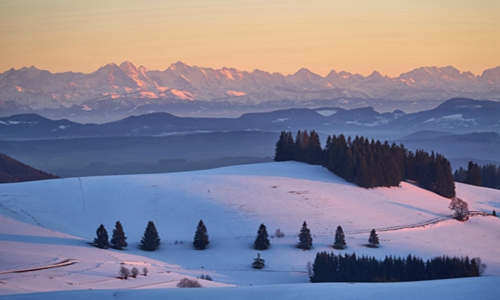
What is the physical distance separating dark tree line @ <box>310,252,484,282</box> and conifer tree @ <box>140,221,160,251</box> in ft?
65.0

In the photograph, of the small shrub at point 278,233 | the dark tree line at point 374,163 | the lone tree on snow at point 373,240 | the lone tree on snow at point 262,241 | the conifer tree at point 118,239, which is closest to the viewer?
the conifer tree at point 118,239

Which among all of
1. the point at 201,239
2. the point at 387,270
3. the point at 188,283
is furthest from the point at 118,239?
the point at 387,270

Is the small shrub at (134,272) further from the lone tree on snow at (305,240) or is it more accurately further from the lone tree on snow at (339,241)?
the lone tree on snow at (339,241)

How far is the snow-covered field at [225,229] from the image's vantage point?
155 ft

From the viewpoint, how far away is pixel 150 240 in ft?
243

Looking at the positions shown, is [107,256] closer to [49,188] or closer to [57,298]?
[57,298]

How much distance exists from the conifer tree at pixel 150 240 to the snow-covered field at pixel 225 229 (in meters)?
1.16

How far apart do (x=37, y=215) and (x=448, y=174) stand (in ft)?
222

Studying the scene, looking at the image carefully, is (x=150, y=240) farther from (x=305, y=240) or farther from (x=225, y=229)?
(x=305, y=240)

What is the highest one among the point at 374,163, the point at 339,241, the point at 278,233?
the point at 374,163

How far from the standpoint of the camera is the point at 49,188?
97062 mm

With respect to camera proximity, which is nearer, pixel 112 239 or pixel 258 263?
pixel 258 263

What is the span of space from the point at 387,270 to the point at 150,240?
26.6 meters

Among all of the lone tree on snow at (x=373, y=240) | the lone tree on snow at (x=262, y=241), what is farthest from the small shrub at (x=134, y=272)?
the lone tree on snow at (x=373, y=240)
